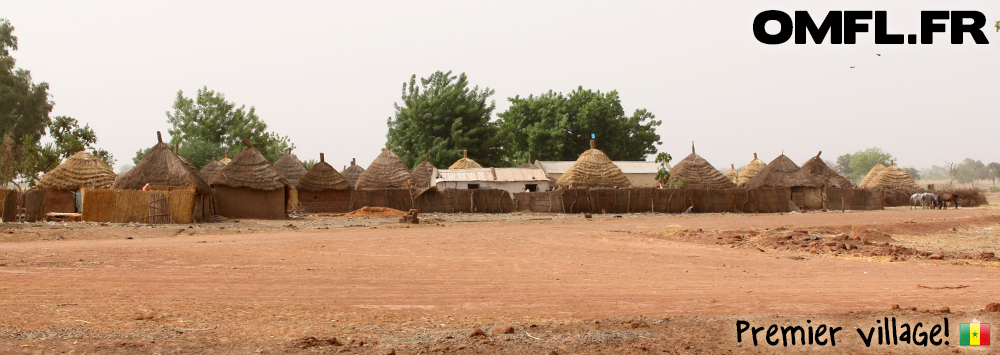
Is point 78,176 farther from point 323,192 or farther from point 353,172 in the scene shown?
point 353,172

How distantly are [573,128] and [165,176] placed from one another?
38420mm

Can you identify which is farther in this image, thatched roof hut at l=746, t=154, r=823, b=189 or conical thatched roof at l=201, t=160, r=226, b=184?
thatched roof hut at l=746, t=154, r=823, b=189

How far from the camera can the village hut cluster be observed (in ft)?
73.6

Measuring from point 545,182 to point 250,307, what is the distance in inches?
1294

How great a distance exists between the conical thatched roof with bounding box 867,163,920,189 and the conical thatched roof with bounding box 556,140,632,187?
63.2 ft

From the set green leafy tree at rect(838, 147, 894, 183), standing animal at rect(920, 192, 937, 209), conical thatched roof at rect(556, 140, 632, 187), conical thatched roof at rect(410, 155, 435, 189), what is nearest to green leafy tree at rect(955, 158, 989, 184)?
green leafy tree at rect(838, 147, 894, 183)

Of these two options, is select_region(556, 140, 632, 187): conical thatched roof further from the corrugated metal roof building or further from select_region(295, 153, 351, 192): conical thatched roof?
select_region(295, 153, 351, 192): conical thatched roof

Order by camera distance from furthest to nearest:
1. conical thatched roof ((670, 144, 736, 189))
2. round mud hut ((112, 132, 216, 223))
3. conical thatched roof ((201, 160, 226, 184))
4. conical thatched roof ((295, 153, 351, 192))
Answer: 1. conical thatched roof ((670, 144, 736, 189))
2. conical thatched roof ((201, 160, 226, 184))
3. conical thatched roof ((295, 153, 351, 192))
4. round mud hut ((112, 132, 216, 223))

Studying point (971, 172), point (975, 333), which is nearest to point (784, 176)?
point (975, 333)

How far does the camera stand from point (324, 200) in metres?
33.0

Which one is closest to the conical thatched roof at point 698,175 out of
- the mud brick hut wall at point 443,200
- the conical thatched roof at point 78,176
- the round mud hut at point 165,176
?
the mud brick hut wall at point 443,200

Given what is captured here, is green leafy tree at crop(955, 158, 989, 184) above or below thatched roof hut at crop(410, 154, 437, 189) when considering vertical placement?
above

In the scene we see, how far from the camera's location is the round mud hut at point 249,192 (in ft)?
87.9

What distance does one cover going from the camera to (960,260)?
11.9 metres
